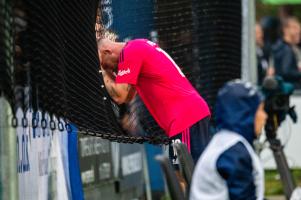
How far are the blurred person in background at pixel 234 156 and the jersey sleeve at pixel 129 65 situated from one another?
2.27 m

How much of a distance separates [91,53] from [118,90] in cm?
35

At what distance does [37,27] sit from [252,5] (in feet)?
19.4

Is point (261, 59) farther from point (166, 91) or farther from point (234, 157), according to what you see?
point (234, 157)

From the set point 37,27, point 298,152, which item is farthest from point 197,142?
point 298,152

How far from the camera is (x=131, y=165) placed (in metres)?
11.8

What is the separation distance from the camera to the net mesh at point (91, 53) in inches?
267

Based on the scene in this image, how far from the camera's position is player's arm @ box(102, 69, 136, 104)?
27.5 feet

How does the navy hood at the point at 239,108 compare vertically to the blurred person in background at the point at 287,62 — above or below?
below

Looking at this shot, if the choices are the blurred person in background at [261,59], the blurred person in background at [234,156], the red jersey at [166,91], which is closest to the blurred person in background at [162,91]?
the red jersey at [166,91]

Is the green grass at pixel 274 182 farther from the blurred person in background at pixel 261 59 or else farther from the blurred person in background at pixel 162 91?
the blurred person in background at pixel 162 91

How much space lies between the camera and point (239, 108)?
605cm

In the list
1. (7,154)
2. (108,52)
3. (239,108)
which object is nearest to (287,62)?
(108,52)

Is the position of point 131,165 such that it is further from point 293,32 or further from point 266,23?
point 266,23

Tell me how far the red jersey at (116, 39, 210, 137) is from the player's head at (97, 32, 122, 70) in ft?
0.36
